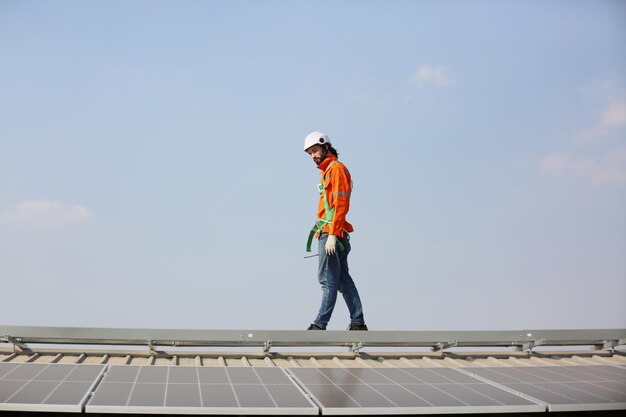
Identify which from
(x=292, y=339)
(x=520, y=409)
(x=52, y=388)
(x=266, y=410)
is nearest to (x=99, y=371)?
(x=52, y=388)

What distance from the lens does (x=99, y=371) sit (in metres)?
6.08

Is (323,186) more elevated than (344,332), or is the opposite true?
(323,186)

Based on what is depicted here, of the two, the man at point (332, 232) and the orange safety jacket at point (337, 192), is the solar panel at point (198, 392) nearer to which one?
the man at point (332, 232)

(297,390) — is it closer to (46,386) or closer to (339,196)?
(46,386)

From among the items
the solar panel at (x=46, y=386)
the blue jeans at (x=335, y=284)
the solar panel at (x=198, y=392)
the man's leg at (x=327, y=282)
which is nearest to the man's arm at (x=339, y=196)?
the blue jeans at (x=335, y=284)

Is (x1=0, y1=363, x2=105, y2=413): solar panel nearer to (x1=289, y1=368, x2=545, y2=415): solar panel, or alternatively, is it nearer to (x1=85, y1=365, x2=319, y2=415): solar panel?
(x1=85, y1=365, x2=319, y2=415): solar panel

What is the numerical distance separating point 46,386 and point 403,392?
253 centimetres

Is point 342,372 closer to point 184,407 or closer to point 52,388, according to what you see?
point 184,407

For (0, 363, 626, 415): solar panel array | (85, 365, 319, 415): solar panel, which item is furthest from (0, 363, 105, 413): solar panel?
(85, 365, 319, 415): solar panel

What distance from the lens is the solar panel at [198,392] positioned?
4.98 m

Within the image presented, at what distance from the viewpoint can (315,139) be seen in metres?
9.05

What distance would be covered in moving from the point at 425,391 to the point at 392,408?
0.71 metres

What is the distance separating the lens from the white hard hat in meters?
9.05

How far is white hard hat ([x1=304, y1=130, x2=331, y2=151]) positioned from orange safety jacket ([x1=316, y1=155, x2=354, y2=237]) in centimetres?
21
